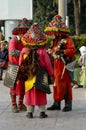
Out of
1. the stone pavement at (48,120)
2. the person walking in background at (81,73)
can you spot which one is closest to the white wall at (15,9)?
the person walking in background at (81,73)

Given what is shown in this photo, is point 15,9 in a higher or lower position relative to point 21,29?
higher

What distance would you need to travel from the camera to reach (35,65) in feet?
32.3

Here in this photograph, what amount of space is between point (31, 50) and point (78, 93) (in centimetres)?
445

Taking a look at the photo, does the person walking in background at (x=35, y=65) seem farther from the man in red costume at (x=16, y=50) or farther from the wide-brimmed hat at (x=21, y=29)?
the wide-brimmed hat at (x=21, y=29)

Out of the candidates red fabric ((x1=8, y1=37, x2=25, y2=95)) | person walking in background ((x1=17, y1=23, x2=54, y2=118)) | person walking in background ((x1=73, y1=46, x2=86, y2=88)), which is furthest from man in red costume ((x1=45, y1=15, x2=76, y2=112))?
person walking in background ((x1=73, y1=46, x2=86, y2=88))

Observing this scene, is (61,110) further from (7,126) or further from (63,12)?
(63,12)

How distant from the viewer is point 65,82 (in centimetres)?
1077

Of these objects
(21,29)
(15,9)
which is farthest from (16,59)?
(15,9)

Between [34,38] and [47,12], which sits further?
[47,12]

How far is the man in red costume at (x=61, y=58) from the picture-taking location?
10.6 m

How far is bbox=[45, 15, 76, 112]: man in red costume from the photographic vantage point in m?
10.6

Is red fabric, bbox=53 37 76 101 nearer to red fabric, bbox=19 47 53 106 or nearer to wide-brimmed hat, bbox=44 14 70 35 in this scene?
wide-brimmed hat, bbox=44 14 70 35

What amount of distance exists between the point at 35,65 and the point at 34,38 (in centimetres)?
50

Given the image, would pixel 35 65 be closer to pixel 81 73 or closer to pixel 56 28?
pixel 56 28
